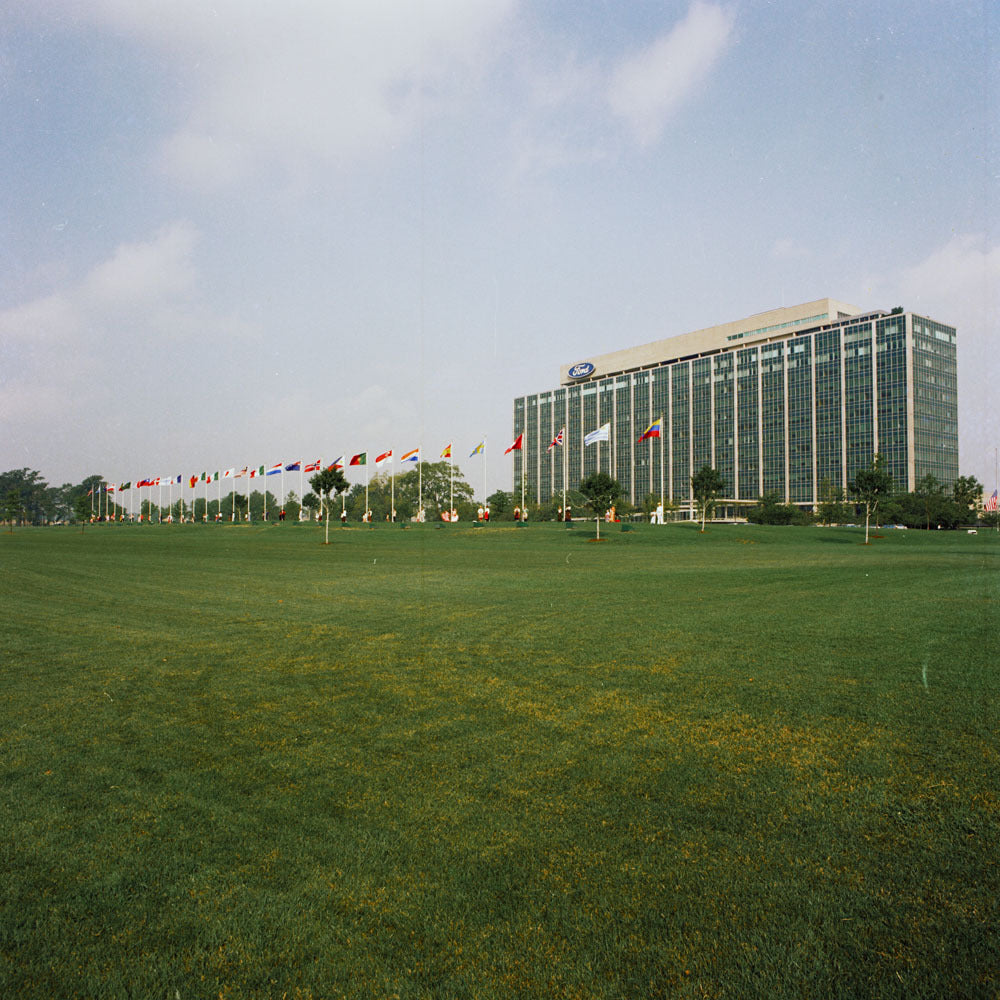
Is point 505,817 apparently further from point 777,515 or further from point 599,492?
point 777,515

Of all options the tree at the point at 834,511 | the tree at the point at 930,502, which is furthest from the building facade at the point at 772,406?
the tree at the point at 930,502

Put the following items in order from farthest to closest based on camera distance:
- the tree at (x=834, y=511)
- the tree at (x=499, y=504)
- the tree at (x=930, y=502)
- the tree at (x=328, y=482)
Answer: the tree at (x=499, y=504), the tree at (x=834, y=511), the tree at (x=930, y=502), the tree at (x=328, y=482)

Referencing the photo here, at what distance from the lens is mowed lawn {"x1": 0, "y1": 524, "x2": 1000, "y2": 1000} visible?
287cm

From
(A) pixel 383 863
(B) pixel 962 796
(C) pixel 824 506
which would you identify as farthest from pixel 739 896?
(C) pixel 824 506

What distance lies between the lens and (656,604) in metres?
13.8

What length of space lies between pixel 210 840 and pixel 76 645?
7.59 meters

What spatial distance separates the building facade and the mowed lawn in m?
83.1

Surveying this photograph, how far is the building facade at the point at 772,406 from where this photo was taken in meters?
108

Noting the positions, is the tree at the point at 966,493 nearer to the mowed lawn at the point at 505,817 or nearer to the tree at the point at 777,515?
the tree at the point at 777,515

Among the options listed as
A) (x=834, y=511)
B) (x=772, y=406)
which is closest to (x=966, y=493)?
(x=834, y=511)

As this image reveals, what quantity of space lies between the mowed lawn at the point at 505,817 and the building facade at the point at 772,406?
83.1 m

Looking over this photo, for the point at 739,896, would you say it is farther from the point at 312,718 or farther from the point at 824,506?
the point at 824,506

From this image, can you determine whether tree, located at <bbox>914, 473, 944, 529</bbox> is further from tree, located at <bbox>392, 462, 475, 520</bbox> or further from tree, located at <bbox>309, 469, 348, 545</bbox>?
tree, located at <bbox>309, 469, 348, 545</bbox>

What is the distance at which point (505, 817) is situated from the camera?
4.11 m
